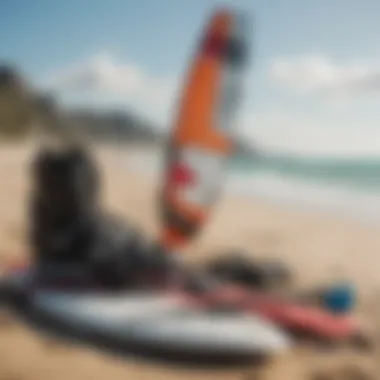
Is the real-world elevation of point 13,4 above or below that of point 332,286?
above

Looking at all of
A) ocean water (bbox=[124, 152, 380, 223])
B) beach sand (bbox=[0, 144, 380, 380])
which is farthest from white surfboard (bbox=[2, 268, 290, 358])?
ocean water (bbox=[124, 152, 380, 223])

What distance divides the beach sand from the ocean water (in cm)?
2

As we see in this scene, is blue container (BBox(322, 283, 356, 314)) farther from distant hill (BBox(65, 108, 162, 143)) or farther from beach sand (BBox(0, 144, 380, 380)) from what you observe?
A: distant hill (BBox(65, 108, 162, 143))

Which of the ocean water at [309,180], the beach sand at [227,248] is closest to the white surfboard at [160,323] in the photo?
the beach sand at [227,248]

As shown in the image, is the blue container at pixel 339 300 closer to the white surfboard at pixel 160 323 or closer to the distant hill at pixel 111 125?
the white surfboard at pixel 160 323

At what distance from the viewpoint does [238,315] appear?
1.35 meters

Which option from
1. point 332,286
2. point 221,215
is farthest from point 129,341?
point 332,286

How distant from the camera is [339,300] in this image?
1.39m

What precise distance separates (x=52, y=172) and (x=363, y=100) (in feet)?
1.90

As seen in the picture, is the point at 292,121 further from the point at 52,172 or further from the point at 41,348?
the point at 41,348

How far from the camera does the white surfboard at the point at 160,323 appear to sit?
1.31 meters

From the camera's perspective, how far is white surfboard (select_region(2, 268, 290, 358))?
1306 mm

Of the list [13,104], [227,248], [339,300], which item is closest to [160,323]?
[227,248]

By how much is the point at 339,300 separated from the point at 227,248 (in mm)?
215
